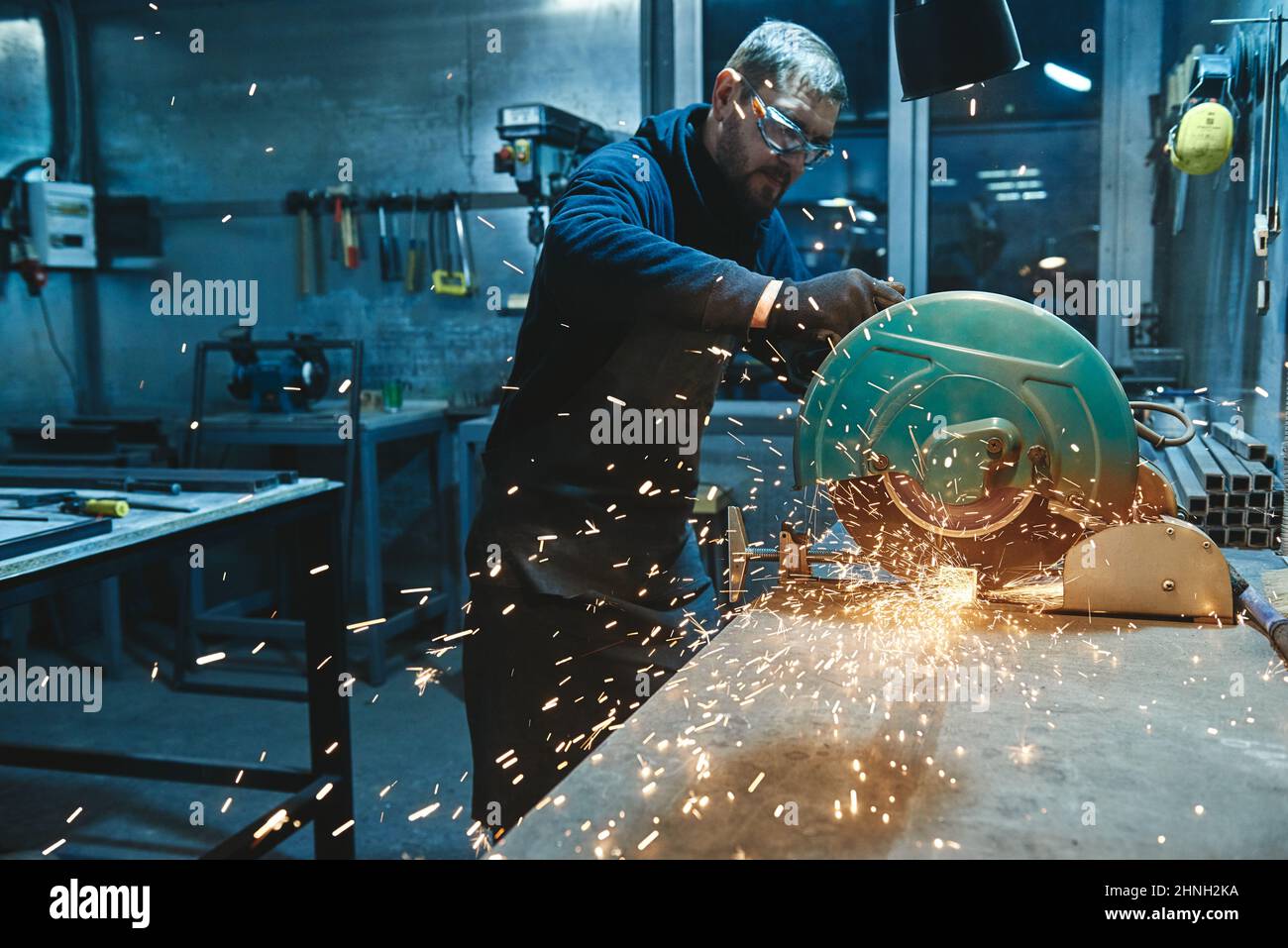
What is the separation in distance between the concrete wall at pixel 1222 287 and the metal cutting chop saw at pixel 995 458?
102cm

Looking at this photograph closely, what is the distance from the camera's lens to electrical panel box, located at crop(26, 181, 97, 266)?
14.1 ft

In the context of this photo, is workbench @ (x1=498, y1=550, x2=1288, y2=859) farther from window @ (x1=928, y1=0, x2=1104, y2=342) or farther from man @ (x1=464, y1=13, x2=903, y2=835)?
window @ (x1=928, y1=0, x2=1104, y2=342)

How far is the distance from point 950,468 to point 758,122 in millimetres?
757

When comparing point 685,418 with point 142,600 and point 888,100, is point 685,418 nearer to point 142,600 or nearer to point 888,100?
point 888,100

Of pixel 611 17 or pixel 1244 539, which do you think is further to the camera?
pixel 611 17

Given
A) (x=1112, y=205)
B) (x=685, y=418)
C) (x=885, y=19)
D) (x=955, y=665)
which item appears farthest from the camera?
(x=885, y=19)

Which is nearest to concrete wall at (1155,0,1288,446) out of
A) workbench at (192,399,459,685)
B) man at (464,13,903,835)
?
man at (464,13,903,835)

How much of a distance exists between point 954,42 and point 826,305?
0.61 metres

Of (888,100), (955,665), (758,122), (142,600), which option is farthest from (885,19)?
(142,600)

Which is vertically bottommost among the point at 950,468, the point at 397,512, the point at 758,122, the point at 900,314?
the point at 397,512

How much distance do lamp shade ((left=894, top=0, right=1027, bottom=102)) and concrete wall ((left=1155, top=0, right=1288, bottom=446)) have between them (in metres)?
0.91

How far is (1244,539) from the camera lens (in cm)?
192
